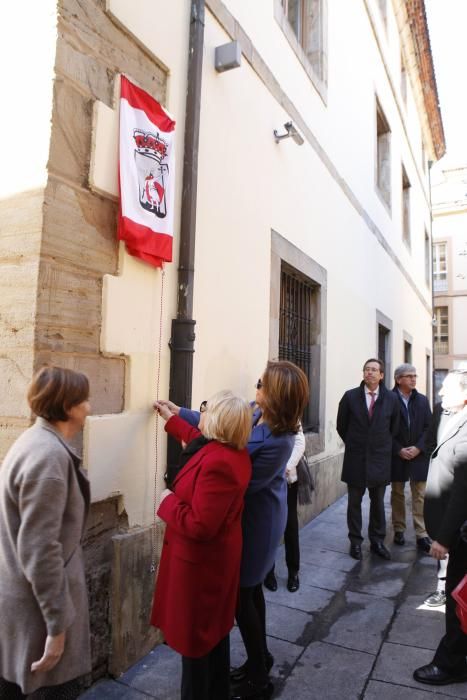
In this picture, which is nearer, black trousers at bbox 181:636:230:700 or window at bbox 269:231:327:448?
black trousers at bbox 181:636:230:700

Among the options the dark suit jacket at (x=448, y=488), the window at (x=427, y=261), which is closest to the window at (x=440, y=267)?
the window at (x=427, y=261)

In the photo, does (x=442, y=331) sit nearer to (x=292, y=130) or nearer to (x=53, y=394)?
(x=292, y=130)

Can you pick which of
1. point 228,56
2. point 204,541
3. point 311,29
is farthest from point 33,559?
point 311,29

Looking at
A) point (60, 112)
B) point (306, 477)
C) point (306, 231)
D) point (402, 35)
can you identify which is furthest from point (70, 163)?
point (402, 35)

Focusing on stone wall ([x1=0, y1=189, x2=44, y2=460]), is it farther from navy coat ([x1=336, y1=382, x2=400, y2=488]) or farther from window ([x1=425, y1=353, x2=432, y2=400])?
window ([x1=425, y1=353, x2=432, y2=400])

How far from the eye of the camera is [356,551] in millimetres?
4695

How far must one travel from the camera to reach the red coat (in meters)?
1.99

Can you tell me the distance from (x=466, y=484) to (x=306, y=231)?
3880 millimetres

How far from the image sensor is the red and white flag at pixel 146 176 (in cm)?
281

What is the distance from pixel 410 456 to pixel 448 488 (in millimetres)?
2260

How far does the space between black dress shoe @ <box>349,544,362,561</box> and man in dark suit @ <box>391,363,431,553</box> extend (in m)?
0.62

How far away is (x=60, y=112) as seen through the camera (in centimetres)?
249

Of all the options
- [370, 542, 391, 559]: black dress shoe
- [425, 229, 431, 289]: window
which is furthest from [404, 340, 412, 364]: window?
[370, 542, 391, 559]: black dress shoe

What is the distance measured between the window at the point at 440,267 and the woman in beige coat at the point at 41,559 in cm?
2362
